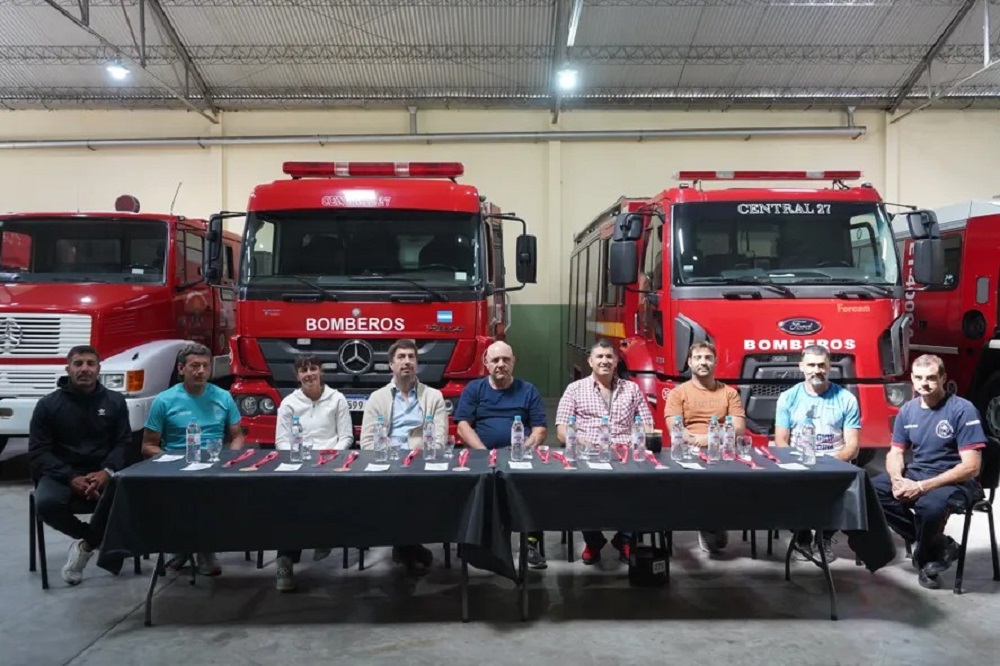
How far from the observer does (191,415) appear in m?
4.96

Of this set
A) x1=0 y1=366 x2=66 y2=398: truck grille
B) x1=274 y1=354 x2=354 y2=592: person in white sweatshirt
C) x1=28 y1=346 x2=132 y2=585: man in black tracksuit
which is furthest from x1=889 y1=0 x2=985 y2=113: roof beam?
x1=0 y1=366 x2=66 y2=398: truck grille

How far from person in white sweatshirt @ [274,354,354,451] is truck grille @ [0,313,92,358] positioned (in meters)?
2.99

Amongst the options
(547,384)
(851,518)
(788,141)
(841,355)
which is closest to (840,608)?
(851,518)

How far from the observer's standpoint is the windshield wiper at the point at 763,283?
6.10m

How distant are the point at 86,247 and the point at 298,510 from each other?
509cm

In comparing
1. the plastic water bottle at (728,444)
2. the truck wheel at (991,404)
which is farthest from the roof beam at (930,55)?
the plastic water bottle at (728,444)

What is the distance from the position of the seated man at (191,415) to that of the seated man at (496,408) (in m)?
1.48

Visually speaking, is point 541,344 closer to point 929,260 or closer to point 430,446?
point 929,260


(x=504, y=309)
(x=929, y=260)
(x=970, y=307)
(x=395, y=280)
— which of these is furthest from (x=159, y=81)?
(x=970, y=307)

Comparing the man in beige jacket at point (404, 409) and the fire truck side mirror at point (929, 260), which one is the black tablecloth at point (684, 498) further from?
the fire truck side mirror at point (929, 260)

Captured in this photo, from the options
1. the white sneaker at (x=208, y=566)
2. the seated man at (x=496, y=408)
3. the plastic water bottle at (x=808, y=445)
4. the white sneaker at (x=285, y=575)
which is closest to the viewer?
the plastic water bottle at (x=808, y=445)

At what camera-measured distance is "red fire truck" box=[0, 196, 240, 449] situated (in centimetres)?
698

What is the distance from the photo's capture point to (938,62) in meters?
12.2

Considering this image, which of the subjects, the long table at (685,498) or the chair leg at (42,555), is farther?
the chair leg at (42,555)
